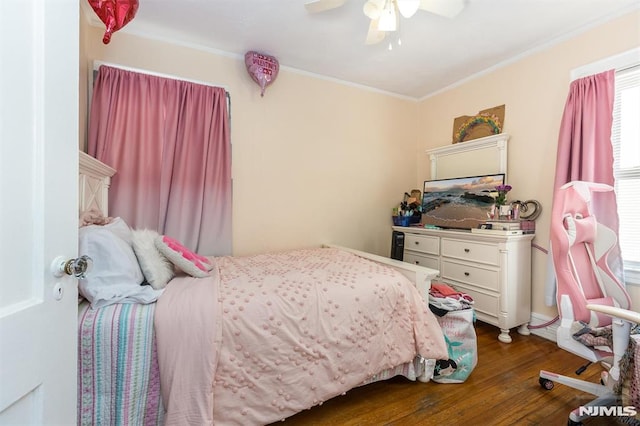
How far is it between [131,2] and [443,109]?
3091mm

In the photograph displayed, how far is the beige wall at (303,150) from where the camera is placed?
2484mm

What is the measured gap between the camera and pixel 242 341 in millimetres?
1254

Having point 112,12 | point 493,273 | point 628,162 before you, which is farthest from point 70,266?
point 628,162

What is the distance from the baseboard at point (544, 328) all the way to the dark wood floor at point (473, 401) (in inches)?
13.3

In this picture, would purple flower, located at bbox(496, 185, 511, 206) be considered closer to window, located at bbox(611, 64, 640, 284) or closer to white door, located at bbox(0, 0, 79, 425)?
window, located at bbox(611, 64, 640, 284)

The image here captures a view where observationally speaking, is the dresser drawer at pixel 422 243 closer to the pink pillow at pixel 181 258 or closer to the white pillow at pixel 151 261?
the pink pillow at pixel 181 258

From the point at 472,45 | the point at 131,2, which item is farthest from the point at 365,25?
the point at 131,2

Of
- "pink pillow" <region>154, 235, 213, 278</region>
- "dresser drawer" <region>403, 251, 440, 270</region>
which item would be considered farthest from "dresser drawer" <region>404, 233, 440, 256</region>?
"pink pillow" <region>154, 235, 213, 278</region>

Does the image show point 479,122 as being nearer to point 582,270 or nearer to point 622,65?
point 622,65

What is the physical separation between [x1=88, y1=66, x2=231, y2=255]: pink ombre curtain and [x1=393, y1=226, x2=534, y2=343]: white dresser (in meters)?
2.12

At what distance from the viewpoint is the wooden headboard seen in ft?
5.15

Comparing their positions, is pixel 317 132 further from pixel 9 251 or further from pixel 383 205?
pixel 9 251

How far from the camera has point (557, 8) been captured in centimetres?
199

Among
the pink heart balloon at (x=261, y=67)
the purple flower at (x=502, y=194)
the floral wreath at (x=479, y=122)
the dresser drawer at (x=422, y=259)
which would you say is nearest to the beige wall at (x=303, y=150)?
the pink heart balloon at (x=261, y=67)
